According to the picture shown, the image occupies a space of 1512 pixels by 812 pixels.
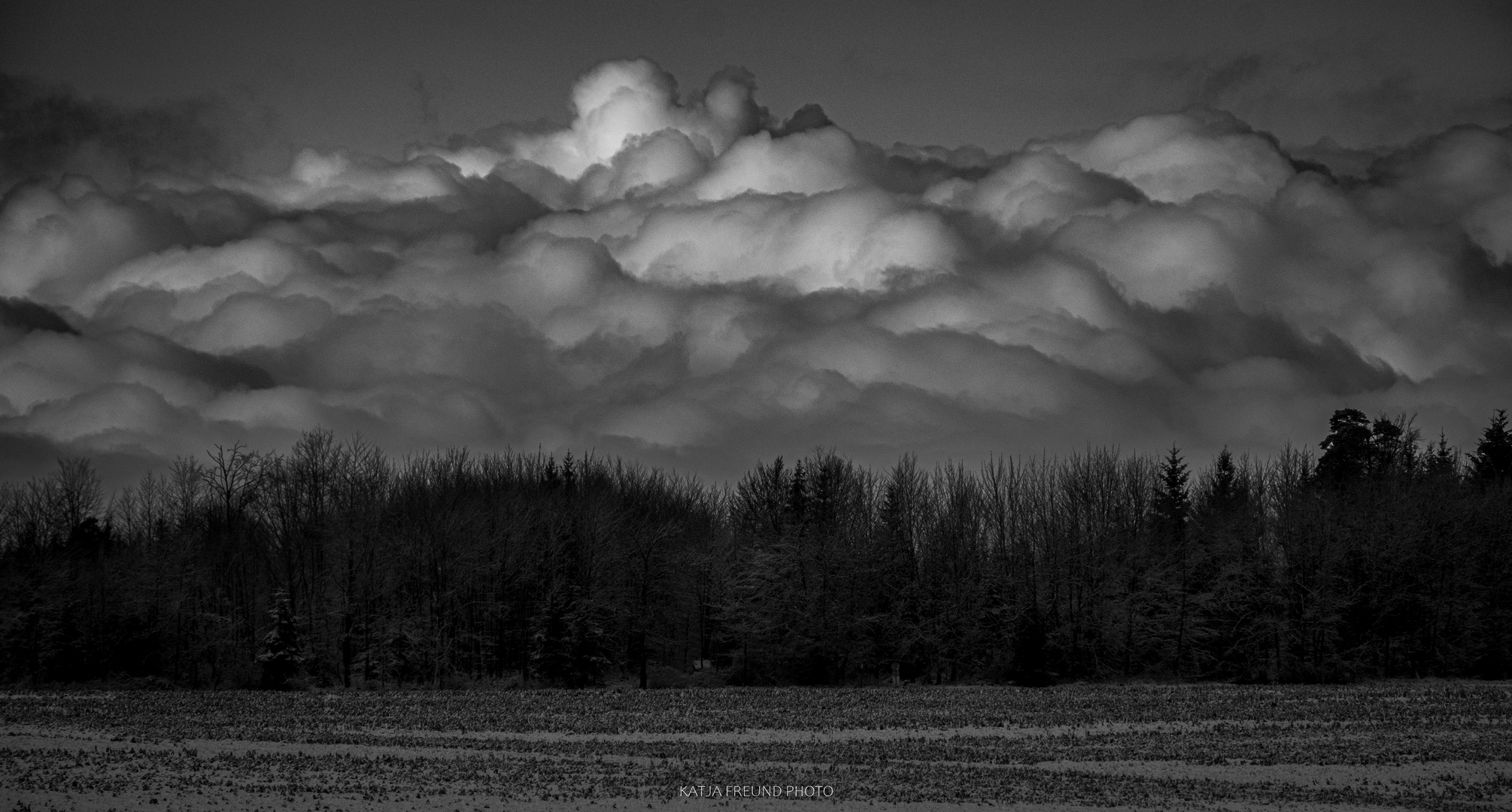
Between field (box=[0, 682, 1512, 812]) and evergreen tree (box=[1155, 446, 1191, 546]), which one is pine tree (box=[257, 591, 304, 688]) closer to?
field (box=[0, 682, 1512, 812])

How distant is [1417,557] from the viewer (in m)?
86.2

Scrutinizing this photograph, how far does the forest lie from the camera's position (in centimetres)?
8338

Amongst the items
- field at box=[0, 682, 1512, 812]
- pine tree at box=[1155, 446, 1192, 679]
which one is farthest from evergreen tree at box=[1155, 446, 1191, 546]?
field at box=[0, 682, 1512, 812]

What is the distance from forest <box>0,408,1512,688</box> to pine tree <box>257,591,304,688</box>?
149mm

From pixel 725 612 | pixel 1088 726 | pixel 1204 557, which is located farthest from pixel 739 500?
pixel 1088 726

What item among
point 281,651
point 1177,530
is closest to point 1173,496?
point 1177,530

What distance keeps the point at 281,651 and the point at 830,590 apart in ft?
115

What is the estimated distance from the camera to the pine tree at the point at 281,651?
7481 cm

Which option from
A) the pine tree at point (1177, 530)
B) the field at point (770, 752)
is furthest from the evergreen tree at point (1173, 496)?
the field at point (770, 752)

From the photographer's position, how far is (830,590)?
8775 centimetres

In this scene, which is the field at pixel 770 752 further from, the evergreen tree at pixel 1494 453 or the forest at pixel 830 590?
the evergreen tree at pixel 1494 453

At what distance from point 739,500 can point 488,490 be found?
24.4 meters

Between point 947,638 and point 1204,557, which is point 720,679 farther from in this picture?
A: point 1204,557

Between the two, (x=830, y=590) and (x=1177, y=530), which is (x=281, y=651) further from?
(x=1177, y=530)
